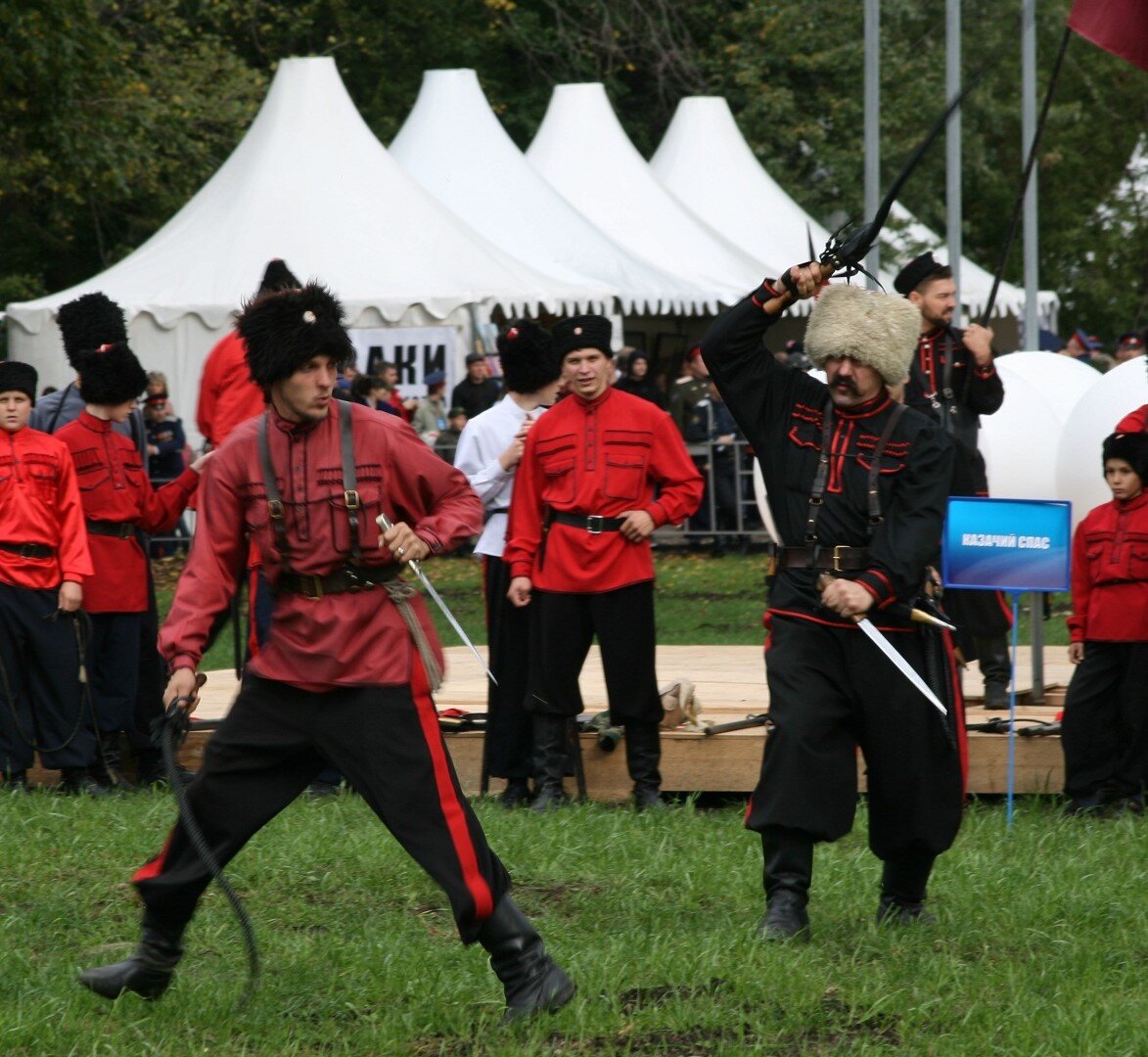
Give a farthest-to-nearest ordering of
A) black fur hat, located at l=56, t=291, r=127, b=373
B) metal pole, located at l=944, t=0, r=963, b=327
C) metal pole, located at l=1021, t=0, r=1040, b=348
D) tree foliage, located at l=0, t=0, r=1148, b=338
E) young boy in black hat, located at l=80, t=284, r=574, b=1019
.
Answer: tree foliage, located at l=0, t=0, r=1148, b=338 < metal pole, located at l=1021, t=0, r=1040, b=348 < metal pole, located at l=944, t=0, r=963, b=327 < black fur hat, located at l=56, t=291, r=127, b=373 < young boy in black hat, located at l=80, t=284, r=574, b=1019

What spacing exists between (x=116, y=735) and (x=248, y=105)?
2051 centimetres

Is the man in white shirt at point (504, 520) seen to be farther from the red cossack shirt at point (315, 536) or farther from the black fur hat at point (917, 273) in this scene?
the red cossack shirt at point (315, 536)

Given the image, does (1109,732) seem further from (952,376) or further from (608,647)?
(608,647)

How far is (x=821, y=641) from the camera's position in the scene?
20.4 ft

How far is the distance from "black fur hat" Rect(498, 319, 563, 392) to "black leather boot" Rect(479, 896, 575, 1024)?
13.3 feet

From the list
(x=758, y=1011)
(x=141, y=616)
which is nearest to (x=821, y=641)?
(x=758, y=1011)

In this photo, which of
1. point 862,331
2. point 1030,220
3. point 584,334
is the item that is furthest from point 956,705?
point 1030,220

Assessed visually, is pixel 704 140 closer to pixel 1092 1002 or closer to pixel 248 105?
pixel 248 105

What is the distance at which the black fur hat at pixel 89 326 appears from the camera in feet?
30.7

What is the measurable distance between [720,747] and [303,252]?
1339 centimetres

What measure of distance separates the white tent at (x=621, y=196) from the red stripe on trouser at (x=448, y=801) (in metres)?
19.6

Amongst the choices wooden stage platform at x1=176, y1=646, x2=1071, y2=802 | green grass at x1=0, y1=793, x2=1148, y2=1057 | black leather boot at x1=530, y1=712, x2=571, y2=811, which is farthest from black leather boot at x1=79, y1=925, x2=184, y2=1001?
black leather boot at x1=530, y1=712, x2=571, y2=811

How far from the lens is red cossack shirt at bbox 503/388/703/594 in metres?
8.52

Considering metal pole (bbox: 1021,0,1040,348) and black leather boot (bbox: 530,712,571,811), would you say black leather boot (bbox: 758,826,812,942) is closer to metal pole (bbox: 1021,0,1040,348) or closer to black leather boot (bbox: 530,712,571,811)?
black leather boot (bbox: 530,712,571,811)
